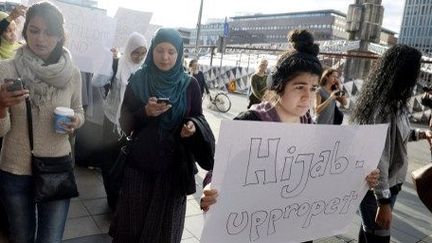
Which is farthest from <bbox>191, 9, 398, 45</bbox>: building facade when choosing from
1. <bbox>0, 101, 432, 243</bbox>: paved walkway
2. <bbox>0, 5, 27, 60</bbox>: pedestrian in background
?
<bbox>0, 5, 27, 60</bbox>: pedestrian in background

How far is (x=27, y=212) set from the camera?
82.0 inches

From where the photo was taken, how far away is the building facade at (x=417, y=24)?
4446 inches

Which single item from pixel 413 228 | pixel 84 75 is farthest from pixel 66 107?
pixel 413 228

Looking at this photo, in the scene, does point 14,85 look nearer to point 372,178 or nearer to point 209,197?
point 209,197

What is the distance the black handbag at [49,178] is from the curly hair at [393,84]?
181 cm

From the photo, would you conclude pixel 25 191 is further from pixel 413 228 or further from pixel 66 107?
pixel 413 228

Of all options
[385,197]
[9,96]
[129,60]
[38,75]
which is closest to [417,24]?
[129,60]

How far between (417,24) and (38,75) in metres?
134

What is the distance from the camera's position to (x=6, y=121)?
190 cm

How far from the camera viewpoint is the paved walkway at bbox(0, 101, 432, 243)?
3.38 meters

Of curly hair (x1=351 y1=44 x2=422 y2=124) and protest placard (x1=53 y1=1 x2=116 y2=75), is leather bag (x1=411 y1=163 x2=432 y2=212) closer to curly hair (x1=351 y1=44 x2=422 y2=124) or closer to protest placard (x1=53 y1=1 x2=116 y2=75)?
curly hair (x1=351 y1=44 x2=422 y2=124)

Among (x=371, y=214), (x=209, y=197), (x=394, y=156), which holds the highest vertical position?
(x=394, y=156)

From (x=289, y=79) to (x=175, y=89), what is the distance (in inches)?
28.3

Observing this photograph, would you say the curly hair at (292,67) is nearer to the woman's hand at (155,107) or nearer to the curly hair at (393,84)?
the woman's hand at (155,107)
